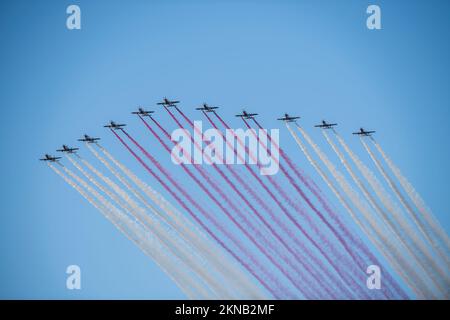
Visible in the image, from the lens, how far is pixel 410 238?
37281 millimetres
